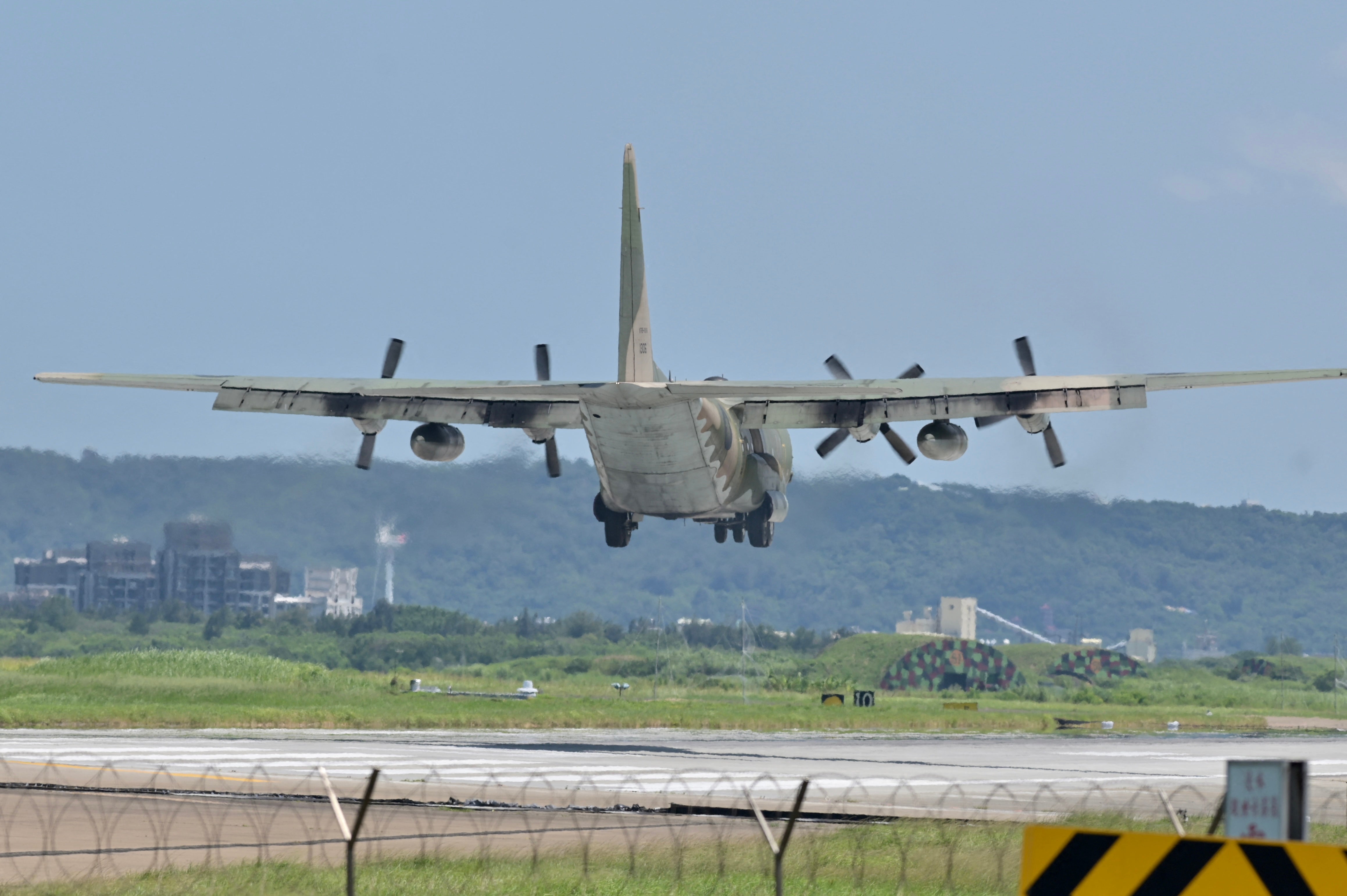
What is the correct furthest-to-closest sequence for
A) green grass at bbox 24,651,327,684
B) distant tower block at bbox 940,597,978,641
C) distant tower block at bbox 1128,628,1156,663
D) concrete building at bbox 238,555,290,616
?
distant tower block at bbox 1128,628,1156,663 → distant tower block at bbox 940,597,978,641 → concrete building at bbox 238,555,290,616 → green grass at bbox 24,651,327,684

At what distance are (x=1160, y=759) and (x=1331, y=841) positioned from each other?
20498 mm

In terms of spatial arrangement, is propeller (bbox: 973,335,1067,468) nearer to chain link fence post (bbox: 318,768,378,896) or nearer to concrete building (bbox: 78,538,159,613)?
chain link fence post (bbox: 318,768,378,896)

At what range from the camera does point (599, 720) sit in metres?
53.3

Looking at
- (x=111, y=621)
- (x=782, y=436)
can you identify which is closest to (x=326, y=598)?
(x=111, y=621)

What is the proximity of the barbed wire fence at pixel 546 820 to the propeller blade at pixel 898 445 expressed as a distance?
13085 mm

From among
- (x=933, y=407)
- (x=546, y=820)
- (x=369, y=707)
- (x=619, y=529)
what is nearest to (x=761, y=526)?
(x=619, y=529)

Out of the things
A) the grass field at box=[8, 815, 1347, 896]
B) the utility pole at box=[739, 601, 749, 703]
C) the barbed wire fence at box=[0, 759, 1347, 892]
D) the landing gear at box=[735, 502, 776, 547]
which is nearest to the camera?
the grass field at box=[8, 815, 1347, 896]

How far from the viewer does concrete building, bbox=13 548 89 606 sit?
10481cm

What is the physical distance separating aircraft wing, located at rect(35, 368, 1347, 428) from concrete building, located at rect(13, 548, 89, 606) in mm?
66918

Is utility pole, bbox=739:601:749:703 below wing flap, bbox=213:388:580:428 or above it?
below

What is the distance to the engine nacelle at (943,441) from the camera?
3800cm

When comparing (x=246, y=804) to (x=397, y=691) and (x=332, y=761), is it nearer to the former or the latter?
(x=332, y=761)

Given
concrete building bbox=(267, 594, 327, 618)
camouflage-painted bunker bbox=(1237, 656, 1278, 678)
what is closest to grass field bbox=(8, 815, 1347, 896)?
concrete building bbox=(267, 594, 327, 618)

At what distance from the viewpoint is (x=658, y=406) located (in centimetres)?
3581
